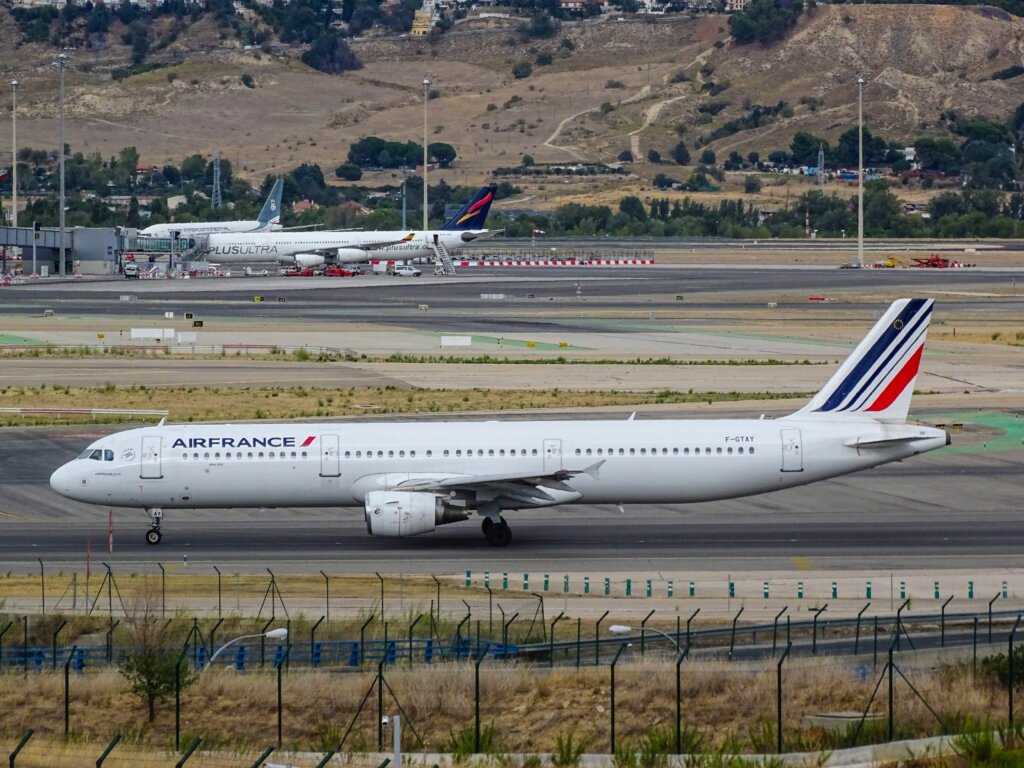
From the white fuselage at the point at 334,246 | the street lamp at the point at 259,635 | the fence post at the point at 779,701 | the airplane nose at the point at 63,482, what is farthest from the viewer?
the white fuselage at the point at 334,246

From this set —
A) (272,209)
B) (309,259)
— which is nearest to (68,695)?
(309,259)

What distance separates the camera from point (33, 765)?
2734 cm

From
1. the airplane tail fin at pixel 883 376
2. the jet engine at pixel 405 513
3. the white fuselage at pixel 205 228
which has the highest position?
the white fuselage at pixel 205 228

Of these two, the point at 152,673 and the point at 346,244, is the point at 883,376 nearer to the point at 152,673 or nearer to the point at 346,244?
the point at 152,673

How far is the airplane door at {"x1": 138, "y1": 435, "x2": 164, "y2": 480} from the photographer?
46.2 meters

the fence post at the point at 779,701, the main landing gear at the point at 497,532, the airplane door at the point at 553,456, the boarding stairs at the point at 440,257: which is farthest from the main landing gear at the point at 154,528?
the boarding stairs at the point at 440,257

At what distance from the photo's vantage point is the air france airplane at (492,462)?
45.9 meters

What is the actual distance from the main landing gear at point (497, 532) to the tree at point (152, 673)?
586 inches

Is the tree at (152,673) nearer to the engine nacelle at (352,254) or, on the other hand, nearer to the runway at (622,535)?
the runway at (622,535)

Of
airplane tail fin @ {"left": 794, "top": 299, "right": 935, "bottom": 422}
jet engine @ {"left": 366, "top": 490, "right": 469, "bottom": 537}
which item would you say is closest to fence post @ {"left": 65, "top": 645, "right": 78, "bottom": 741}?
jet engine @ {"left": 366, "top": 490, "right": 469, "bottom": 537}

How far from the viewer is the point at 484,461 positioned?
1815 inches

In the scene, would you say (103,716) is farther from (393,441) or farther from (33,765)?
(393,441)

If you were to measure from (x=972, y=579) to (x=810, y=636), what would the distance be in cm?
803

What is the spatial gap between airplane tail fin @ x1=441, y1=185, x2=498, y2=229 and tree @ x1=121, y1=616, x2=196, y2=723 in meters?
124
